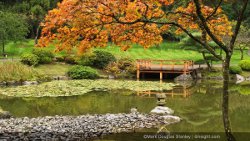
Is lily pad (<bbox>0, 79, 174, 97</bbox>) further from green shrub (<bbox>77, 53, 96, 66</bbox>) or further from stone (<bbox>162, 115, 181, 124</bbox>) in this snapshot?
stone (<bbox>162, 115, 181, 124</bbox>)

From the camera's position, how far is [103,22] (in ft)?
37.7

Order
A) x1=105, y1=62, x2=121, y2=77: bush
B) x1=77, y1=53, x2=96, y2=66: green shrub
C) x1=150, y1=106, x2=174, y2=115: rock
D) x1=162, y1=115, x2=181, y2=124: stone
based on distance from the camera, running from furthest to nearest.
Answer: x1=77, y1=53, x2=96, y2=66: green shrub, x1=105, y1=62, x2=121, y2=77: bush, x1=150, y1=106, x2=174, y2=115: rock, x1=162, y1=115, x2=181, y2=124: stone

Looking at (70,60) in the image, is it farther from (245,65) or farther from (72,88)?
(245,65)

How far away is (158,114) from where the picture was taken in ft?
66.0

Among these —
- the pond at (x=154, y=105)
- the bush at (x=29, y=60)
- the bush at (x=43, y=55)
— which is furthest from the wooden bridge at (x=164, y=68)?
the bush at (x=29, y=60)

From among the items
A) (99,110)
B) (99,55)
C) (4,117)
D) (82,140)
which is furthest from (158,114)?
(99,55)

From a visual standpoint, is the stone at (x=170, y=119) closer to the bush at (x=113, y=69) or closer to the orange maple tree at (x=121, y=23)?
the orange maple tree at (x=121, y=23)

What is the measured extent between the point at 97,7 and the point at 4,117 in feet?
35.3

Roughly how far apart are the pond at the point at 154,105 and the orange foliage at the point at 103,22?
4615 mm

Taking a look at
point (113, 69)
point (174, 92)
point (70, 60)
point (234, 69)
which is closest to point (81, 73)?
point (113, 69)

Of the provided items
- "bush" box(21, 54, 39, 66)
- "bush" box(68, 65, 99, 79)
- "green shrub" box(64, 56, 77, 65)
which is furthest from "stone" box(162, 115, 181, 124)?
"green shrub" box(64, 56, 77, 65)

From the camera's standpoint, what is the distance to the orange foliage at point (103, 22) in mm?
10961

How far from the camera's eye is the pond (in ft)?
58.2

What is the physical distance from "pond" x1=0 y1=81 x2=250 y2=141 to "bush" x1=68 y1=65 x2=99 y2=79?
813 centimetres
